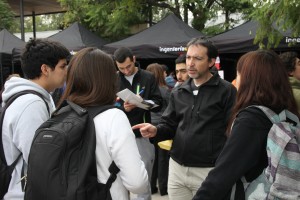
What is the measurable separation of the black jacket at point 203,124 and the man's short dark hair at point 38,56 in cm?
120

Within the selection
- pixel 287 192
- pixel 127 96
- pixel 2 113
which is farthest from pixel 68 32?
pixel 287 192

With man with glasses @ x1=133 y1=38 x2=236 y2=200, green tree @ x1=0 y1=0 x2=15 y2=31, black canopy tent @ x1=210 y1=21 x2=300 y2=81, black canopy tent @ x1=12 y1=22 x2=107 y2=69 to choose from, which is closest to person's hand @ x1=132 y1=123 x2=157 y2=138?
man with glasses @ x1=133 y1=38 x2=236 y2=200

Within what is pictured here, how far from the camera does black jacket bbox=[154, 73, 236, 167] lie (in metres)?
3.16

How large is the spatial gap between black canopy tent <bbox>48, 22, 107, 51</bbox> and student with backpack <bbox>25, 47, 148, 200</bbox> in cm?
848

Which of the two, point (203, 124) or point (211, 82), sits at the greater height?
point (211, 82)

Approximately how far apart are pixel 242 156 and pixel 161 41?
7532mm

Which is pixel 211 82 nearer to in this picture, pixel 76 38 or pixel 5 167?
pixel 5 167

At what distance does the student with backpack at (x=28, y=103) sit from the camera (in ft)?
7.43

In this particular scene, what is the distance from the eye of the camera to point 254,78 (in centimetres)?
224

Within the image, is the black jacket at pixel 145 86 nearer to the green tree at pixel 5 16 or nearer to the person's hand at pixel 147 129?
the person's hand at pixel 147 129

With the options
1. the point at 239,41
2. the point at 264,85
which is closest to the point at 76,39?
the point at 239,41

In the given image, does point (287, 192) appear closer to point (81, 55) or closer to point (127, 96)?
point (81, 55)

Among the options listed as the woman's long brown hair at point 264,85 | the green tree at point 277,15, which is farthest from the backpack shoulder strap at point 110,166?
the green tree at point 277,15

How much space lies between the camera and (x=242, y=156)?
81.2 inches
